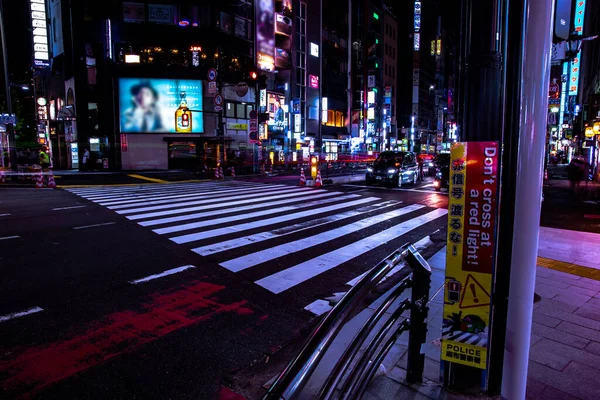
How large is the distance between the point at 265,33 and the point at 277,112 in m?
8.96

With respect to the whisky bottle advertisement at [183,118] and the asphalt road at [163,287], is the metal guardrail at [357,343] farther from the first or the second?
the whisky bottle advertisement at [183,118]

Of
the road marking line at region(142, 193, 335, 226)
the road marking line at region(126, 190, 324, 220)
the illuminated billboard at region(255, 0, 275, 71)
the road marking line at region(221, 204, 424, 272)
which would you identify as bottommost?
the road marking line at region(221, 204, 424, 272)

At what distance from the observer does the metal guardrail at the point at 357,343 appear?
175 centimetres

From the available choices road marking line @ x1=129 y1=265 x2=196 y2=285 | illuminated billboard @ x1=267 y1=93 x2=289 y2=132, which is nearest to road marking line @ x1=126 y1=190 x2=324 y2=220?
road marking line @ x1=129 y1=265 x2=196 y2=285

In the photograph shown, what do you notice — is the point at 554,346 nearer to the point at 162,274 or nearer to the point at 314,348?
the point at 314,348

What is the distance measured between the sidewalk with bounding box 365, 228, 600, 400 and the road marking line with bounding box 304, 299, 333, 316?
125cm

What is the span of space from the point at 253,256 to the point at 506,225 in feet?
18.4

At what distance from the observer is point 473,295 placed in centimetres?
279

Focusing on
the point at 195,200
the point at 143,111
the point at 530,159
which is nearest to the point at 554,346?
the point at 530,159

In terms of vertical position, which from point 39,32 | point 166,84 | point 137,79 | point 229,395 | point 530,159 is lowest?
point 229,395

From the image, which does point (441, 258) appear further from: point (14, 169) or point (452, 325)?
point (14, 169)

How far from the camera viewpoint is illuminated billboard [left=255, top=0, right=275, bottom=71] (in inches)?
1592

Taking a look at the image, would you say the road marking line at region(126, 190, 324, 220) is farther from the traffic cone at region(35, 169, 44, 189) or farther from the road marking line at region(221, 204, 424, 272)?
the traffic cone at region(35, 169, 44, 189)

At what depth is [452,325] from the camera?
2.93m
